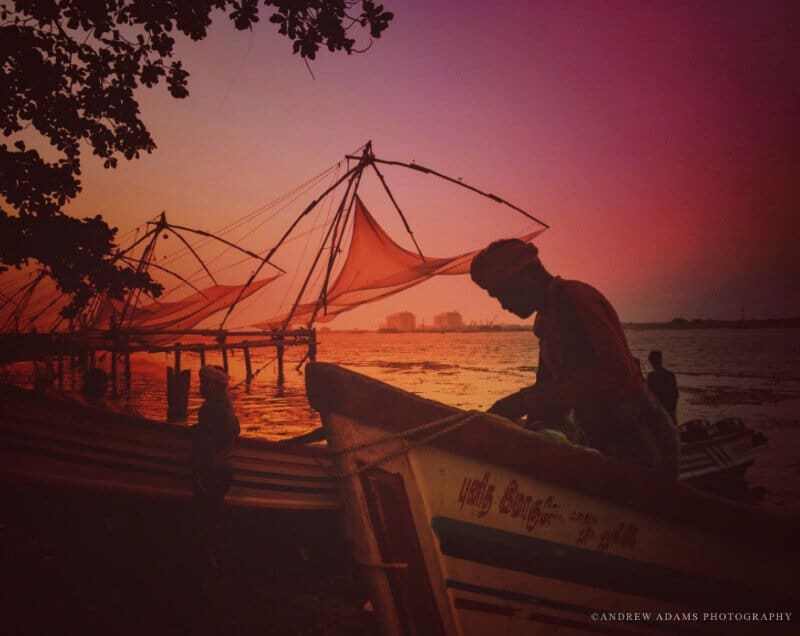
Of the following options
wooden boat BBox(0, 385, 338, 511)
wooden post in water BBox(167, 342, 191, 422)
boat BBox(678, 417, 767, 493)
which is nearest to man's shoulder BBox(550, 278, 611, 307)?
wooden boat BBox(0, 385, 338, 511)

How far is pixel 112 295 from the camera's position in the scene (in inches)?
275

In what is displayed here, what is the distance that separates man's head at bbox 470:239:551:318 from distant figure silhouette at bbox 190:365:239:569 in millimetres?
2591

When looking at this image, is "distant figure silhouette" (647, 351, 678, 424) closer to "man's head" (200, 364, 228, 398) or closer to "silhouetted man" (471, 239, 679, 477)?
"silhouetted man" (471, 239, 679, 477)

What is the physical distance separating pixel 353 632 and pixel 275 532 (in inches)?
59.9

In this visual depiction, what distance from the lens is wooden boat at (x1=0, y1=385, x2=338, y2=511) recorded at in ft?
10.0

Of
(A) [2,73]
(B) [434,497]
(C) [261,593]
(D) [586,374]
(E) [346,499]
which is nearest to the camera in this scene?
(D) [586,374]

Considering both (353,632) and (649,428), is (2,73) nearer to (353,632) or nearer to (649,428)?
(353,632)

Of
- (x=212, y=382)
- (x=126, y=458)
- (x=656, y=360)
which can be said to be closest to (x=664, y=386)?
(x=656, y=360)

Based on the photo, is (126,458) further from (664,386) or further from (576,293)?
(664,386)

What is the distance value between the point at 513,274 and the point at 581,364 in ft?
1.80

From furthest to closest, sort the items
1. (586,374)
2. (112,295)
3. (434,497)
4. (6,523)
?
(112,295)
(6,523)
(434,497)
(586,374)

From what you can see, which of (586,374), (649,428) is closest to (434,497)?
(586,374)

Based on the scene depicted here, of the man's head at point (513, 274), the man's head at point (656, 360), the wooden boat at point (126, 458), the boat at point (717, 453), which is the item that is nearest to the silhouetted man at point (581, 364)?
the man's head at point (513, 274)

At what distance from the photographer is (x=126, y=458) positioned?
3.57 meters
